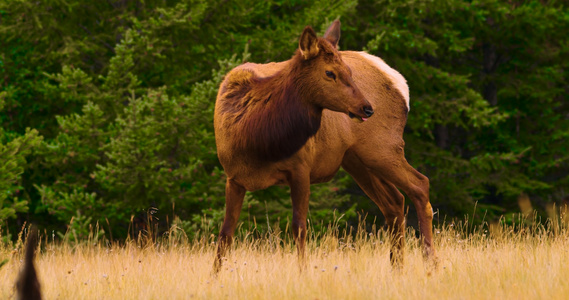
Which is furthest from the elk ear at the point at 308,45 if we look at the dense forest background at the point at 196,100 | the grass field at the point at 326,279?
the dense forest background at the point at 196,100

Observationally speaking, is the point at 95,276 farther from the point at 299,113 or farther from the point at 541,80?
the point at 541,80

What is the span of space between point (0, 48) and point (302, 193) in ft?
28.2

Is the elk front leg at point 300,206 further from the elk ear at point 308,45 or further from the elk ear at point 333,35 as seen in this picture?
the elk ear at point 333,35

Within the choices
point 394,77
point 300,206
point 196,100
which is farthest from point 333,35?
point 196,100

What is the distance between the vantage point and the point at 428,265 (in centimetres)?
583

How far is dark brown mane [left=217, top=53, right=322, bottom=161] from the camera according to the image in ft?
18.2

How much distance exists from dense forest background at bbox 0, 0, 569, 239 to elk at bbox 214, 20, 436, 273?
1.29 meters

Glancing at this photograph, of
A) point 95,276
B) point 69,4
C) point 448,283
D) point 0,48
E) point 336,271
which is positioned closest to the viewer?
point 448,283

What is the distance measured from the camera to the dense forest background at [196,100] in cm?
990

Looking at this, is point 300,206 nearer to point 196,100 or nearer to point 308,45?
point 308,45

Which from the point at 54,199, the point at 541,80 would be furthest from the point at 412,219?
the point at 54,199

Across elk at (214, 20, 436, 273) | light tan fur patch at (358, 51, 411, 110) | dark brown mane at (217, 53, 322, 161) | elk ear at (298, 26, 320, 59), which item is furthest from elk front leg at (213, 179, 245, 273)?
light tan fur patch at (358, 51, 411, 110)

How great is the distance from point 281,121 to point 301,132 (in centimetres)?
19

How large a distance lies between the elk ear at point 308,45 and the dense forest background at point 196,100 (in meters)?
2.17
